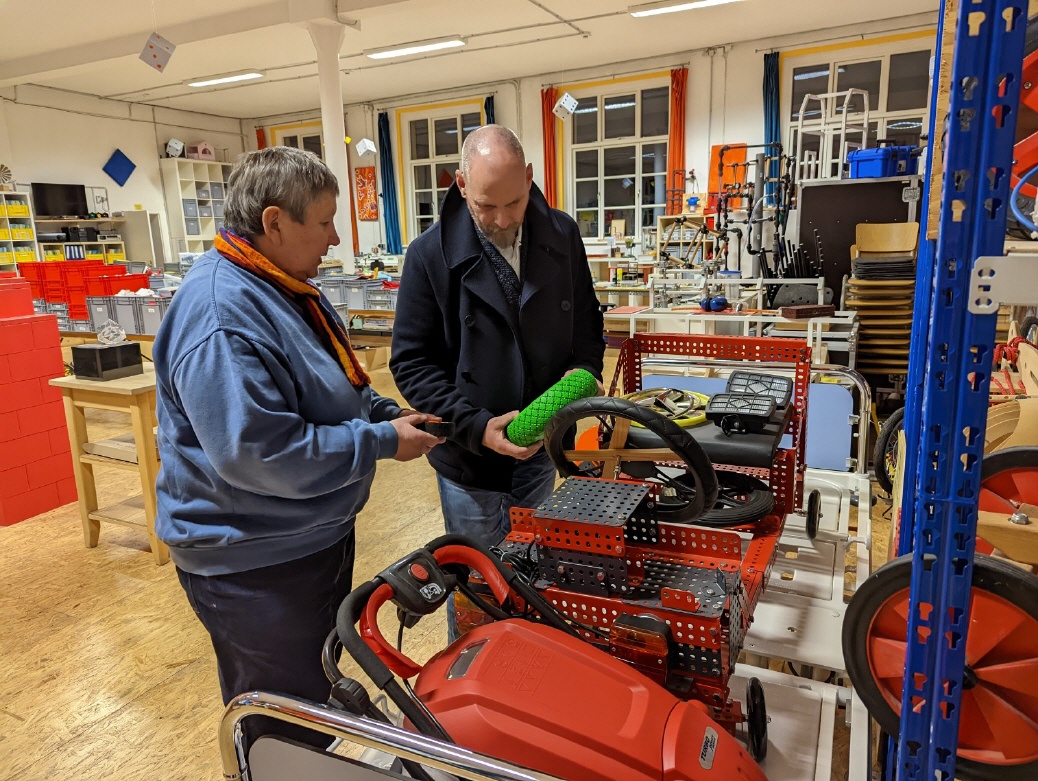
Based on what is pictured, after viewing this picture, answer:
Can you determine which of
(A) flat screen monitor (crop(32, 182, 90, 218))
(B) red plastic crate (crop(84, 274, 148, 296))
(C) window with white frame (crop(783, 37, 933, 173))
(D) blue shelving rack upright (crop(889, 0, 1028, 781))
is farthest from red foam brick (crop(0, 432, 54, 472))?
(C) window with white frame (crop(783, 37, 933, 173))

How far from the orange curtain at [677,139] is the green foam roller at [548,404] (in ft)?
32.7

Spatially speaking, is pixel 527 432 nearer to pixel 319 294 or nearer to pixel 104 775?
pixel 319 294

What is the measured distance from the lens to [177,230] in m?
14.2

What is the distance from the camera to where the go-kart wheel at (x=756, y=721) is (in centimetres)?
115

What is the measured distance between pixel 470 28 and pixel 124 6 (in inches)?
157

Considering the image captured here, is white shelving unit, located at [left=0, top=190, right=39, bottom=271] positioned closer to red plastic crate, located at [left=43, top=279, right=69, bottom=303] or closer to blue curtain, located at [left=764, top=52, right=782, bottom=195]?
red plastic crate, located at [left=43, top=279, right=69, bottom=303]

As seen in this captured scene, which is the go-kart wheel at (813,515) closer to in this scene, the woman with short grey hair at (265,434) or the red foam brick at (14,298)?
the woman with short grey hair at (265,434)

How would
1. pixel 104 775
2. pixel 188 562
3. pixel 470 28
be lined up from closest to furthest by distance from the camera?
pixel 188 562 < pixel 104 775 < pixel 470 28

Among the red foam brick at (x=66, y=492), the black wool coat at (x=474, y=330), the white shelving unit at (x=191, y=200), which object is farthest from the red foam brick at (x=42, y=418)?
the white shelving unit at (x=191, y=200)

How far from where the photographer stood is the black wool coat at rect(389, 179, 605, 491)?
1.82 metres

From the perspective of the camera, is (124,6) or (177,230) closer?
(124,6)

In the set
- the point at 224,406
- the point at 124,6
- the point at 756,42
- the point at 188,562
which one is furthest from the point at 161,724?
the point at 756,42


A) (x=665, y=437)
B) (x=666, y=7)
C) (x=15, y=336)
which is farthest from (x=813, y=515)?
(x=666, y=7)

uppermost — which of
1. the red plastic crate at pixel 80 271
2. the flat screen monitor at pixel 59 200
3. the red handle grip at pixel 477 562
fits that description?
the flat screen monitor at pixel 59 200
